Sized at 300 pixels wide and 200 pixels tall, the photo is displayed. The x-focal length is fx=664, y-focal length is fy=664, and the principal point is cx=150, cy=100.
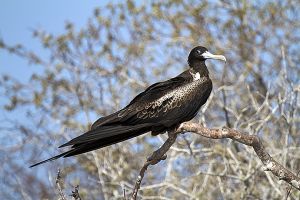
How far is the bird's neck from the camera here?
5129 mm

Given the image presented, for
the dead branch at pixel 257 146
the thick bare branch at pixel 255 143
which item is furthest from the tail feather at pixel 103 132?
the thick bare branch at pixel 255 143

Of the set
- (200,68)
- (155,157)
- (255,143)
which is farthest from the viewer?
(200,68)

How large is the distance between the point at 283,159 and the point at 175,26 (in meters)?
3.47

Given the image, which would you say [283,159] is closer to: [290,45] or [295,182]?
[295,182]

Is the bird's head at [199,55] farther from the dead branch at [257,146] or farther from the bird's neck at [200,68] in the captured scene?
the dead branch at [257,146]

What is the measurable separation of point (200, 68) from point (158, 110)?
587 millimetres

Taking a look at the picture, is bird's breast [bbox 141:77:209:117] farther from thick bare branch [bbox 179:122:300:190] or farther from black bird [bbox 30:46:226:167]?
thick bare branch [bbox 179:122:300:190]

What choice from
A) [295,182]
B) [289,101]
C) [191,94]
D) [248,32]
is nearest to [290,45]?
[248,32]

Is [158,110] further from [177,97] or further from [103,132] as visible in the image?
[103,132]

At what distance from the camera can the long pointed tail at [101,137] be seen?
4.17 metres

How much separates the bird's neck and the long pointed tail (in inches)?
28.4

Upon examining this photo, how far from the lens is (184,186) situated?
809 centimetres

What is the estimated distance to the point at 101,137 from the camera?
14.0 ft

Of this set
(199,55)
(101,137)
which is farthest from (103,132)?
(199,55)
